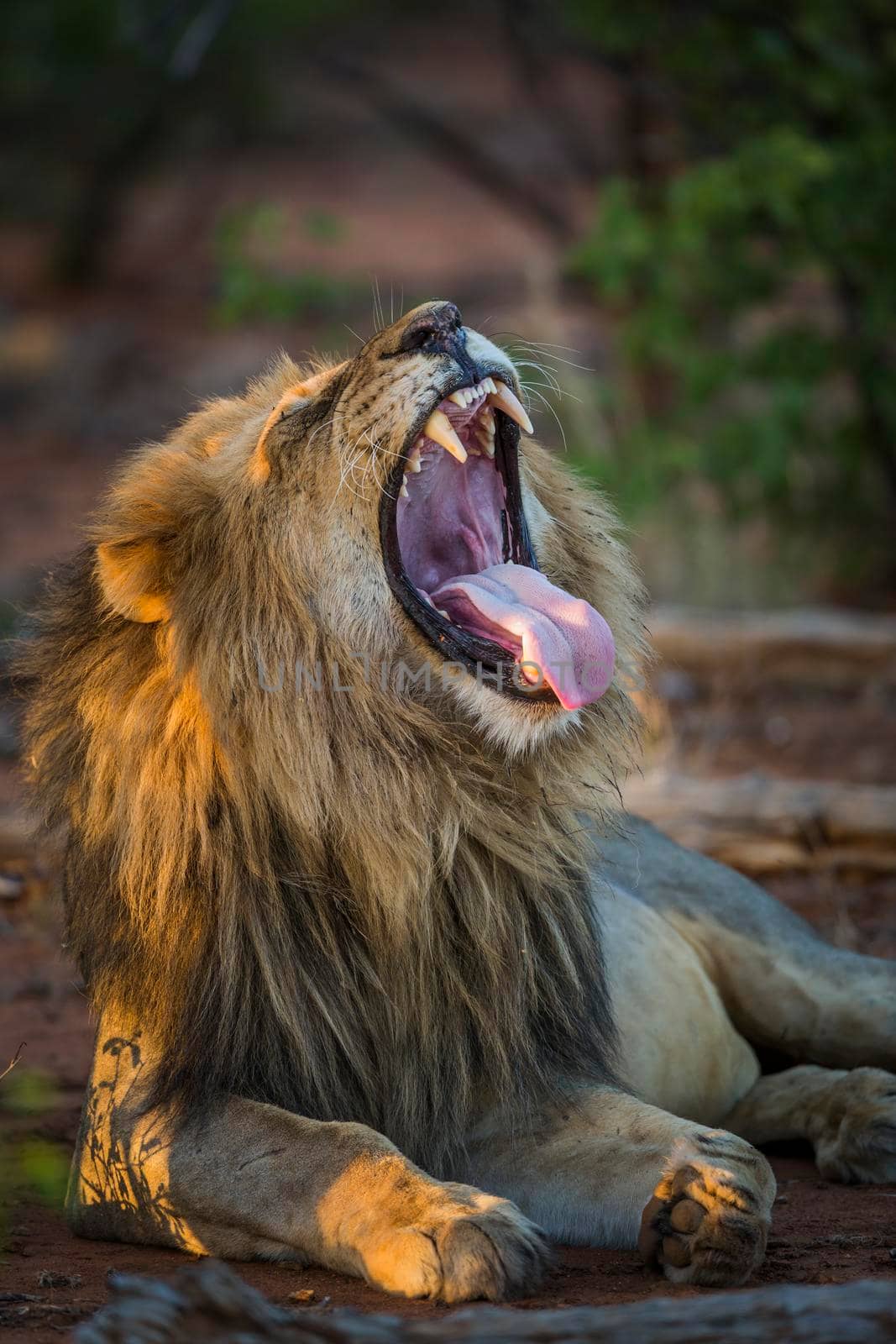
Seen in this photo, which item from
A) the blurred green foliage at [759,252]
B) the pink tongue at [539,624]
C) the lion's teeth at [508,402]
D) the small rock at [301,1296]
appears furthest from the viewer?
the blurred green foliage at [759,252]

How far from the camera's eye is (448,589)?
3.29 metres

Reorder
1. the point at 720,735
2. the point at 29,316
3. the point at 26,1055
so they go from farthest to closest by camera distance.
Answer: the point at 29,316, the point at 720,735, the point at 26,1055

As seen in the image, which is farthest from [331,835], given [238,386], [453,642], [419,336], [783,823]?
[238,386]

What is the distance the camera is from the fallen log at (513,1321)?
195 cm

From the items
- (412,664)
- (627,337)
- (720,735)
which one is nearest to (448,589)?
(412,664)

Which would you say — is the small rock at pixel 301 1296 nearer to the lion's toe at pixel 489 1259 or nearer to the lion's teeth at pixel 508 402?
the lion's toe at pixel 489 1259

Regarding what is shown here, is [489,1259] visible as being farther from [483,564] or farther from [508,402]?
[508,402]

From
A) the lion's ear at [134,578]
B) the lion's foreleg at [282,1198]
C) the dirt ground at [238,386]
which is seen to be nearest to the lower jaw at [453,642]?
the lion's ear at [134,578]

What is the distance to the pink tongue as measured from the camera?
10.1 ft

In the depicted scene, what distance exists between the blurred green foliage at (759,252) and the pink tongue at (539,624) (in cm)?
444

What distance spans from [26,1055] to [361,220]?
20.6m

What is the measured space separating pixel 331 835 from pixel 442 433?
0.78 meters

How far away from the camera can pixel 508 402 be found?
3320mm

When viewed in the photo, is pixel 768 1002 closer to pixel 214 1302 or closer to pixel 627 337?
pixel 214 1302
